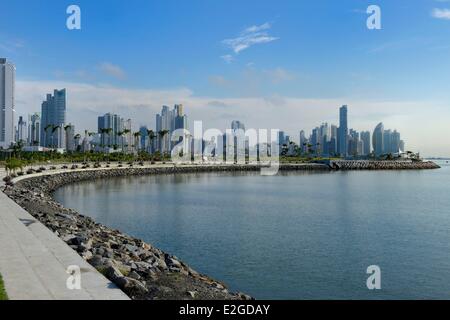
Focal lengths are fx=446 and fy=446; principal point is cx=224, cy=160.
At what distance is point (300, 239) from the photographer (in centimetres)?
2608

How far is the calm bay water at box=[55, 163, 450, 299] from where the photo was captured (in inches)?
700

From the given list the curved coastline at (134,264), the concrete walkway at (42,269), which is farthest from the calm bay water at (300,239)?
the concrete walkway at (42,269)

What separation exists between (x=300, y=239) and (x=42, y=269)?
16.6 metres

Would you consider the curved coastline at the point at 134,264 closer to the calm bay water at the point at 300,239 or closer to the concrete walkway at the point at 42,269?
the concrete walkway at the point at 42,269

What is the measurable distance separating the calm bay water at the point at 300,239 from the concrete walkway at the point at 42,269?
251 inches

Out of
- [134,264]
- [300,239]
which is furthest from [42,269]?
[300,239]

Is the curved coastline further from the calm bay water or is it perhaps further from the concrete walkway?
the calm bay water

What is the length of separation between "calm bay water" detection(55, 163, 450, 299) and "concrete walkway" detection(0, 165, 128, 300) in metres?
6.36

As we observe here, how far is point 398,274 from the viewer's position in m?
19.3

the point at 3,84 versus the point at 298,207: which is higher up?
the point at 3,84

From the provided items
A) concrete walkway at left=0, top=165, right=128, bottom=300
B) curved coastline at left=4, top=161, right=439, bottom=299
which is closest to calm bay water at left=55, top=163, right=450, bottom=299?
curved coastline at left=4, top=161, right=439, bottom=299

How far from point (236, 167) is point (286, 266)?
109m
